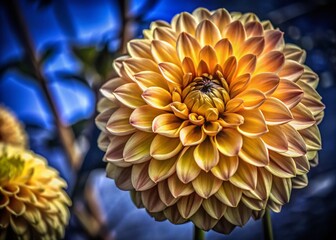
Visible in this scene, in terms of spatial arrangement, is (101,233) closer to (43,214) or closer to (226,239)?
(226,239)

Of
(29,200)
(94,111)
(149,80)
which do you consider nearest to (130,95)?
(149,80)

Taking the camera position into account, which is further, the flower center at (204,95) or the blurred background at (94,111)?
the blurred background at (94,111)

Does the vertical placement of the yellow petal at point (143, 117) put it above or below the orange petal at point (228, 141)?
above

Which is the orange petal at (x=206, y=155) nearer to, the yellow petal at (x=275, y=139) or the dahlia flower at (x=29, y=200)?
the yellow petal at (x=275, y=139)

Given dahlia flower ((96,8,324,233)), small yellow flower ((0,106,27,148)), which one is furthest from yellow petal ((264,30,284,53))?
small yellow flower ((0,106,27,148))

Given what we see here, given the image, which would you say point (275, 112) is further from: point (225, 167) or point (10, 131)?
point (10, 131)

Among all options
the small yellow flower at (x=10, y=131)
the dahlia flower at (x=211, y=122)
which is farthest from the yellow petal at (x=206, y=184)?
the small yellow flower at (x=10, y=131)

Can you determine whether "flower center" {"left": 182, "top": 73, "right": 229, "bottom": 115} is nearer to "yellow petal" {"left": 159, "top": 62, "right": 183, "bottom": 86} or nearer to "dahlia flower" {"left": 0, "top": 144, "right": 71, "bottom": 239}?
"yellow petal" {"left": 159, "top": 62, "right": 183, "bottom": 86}

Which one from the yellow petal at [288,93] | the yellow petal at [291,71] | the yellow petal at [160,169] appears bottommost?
the yellow petal at [160,169]
